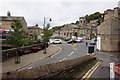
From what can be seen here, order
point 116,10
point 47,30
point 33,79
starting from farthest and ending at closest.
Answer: point 116,10 → point 47,30 → point 33,79

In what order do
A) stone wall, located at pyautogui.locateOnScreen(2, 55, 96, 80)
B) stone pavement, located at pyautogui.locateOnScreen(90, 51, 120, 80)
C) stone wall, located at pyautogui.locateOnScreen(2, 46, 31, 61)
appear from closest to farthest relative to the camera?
stone wall, located at pyautogui.locateOnScreen(2, 55, 96, 80) < stone pavement, located at pyautogui.locateOnScreen(90, 51, 120, 80) < stone wall, located at pyautogui.locateOnScreen(2, 46, 31, 61)

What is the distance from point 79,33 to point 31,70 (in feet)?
217

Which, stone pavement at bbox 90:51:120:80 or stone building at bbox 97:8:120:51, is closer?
stone pavement at bbox 90:51:120:80

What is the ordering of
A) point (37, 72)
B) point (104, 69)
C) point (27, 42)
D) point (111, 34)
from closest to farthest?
point (37, 72) < point (104, 69) < point (27, 42) < point (111, 34)

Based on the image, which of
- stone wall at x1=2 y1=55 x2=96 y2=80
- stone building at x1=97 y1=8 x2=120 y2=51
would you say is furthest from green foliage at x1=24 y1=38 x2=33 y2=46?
stone building at x1=97 y1=8 x2=120 y2=51

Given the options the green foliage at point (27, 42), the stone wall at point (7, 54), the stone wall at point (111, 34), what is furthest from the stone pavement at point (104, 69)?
the stone wall at point (7, 54)

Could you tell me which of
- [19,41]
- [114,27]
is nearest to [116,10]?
[114,27]

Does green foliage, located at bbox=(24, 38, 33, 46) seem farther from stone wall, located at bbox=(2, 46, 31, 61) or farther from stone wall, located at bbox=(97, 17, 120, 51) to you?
stone wall, located at bbox=(97, 17, 120, 51)

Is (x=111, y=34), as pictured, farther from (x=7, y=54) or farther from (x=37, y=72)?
(x=7, y=54)

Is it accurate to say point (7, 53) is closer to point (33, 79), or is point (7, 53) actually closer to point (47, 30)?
point (47, 30)

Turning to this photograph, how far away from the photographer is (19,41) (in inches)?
380

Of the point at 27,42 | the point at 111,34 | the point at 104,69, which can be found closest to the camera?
the point at 104,69

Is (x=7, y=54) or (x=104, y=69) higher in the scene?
(x=7, y=54)

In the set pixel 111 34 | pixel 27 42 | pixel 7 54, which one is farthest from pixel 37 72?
pixel 111 34
